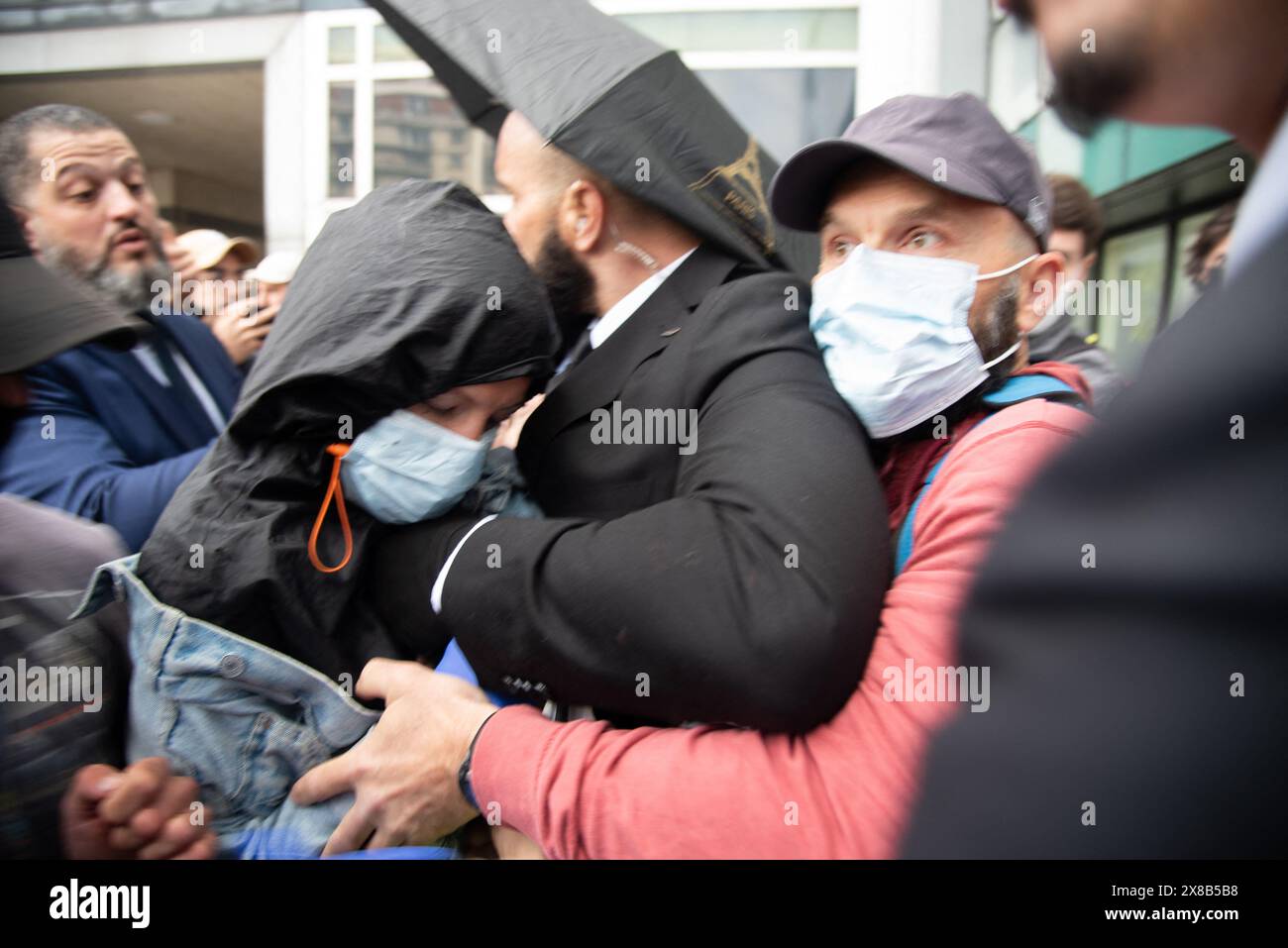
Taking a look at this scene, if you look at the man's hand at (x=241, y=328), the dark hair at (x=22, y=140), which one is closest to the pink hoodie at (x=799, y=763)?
the man's hand at (x=241, y=328)

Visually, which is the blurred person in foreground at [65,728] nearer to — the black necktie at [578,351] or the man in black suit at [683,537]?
the man in black suit at [683,537]

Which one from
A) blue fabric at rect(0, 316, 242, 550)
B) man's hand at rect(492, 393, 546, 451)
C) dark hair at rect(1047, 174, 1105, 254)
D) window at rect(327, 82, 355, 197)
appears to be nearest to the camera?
blue fabric at rect(0, 316, 242, 550)

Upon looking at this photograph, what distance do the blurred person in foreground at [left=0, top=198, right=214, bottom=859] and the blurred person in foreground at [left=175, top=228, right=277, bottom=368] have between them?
0.89m

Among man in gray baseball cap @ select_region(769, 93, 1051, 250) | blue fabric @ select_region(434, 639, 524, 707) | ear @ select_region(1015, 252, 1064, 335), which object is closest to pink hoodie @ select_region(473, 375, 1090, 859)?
blue fabric @ select_region(434, 639, 524, 707)

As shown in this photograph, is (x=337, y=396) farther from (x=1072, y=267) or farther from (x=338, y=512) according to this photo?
(x=1072, y=267)

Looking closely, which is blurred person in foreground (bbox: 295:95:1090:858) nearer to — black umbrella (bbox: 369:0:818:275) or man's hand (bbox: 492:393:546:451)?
black umbrella (bbox: 369:0:818:275)

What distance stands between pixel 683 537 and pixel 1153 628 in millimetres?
660

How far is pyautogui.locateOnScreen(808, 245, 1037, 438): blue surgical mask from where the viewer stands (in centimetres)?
136

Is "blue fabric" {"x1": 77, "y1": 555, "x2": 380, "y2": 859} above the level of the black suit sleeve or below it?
below

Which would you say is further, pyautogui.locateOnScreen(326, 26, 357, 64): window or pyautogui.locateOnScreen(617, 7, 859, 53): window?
pyautogui.locateOnScreen(326, 26, 357, 64): window

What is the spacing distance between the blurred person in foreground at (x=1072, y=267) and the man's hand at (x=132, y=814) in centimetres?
196

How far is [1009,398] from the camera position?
1344 millimetres

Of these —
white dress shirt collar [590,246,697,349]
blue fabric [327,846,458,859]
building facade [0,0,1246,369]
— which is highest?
building facade [0,0,1246,369]

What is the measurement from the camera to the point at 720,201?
163cm
